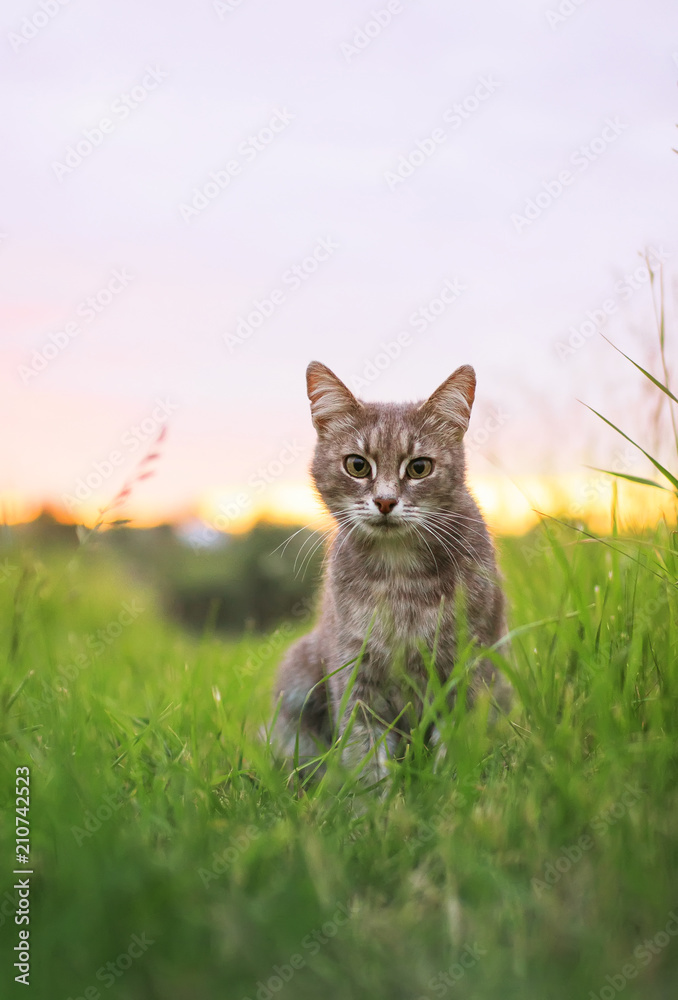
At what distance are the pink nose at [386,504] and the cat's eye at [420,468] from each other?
272 millimetres

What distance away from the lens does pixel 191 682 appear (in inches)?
129

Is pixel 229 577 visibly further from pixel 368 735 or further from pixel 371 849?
pixel 371 849

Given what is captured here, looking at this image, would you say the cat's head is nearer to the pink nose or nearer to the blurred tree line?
the pink nose

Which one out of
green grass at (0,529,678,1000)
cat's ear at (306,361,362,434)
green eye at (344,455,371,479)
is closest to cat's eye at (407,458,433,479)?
green eye at (344,455,371,479)

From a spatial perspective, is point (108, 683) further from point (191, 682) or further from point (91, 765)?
point (91, 765)

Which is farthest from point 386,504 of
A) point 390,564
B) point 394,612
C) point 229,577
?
point 229,577

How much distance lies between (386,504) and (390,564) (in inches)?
13.1

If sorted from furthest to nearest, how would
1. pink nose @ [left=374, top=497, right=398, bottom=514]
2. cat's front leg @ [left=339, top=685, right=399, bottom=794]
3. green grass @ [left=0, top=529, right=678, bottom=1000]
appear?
1. pink nose @ [left=374, top=497, right=398, bottom=514]
2. cat's front leg @ [left=339, top=685, right=399, bottom=794]
3. green grass @ [left=0, top=529, right=678, bottom=1000]

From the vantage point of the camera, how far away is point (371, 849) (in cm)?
215

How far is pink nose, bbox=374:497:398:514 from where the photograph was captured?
3.25 m

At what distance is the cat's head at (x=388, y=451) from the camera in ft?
11.0

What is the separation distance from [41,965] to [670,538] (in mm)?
2668

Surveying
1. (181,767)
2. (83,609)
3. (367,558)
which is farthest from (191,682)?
(83,609)

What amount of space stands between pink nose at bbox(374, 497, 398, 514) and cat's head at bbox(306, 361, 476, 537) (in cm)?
2
